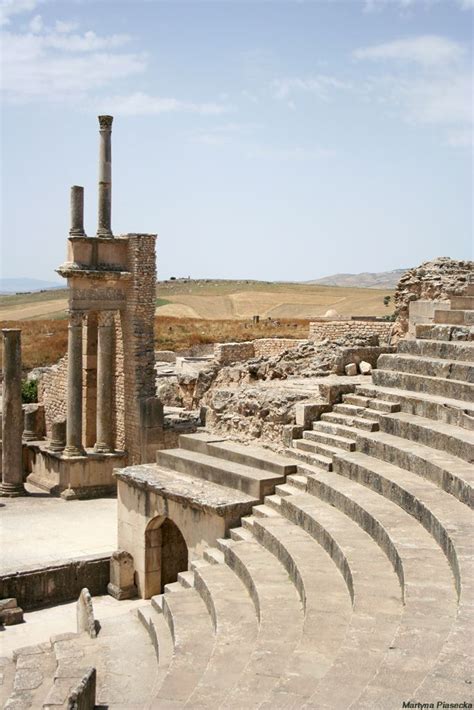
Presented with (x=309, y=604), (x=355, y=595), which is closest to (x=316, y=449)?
(x=309, y=604)

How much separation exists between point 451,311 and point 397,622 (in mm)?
8106

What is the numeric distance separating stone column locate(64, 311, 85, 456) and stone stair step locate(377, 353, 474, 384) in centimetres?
830

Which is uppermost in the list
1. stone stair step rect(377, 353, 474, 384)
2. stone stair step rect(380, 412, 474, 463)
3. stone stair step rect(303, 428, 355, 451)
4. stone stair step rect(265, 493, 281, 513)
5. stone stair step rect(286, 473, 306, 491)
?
stone stair step rect(377, 353, 474, 384)

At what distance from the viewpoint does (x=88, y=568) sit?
555 inches

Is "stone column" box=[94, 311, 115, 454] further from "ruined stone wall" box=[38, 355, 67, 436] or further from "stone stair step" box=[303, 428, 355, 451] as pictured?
"stone stair step" box=[303, 428, 355, 451]

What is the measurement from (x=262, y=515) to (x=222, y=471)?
4.83ft

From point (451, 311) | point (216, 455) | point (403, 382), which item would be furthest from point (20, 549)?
point (451, 311)

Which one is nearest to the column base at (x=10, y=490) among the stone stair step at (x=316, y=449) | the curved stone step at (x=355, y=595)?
the stone stair step at (x=316, y=449)

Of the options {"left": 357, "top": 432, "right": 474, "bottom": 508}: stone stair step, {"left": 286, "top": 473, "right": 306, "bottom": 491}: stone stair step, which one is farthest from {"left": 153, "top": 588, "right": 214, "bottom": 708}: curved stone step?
{"left": 357, "top": 432, "right": 474, "bottom": 508}: stone stair step

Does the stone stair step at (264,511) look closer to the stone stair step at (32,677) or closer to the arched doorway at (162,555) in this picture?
the arched doorway at (162,555)

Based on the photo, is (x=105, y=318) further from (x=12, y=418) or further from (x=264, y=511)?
(x=264, y=511)

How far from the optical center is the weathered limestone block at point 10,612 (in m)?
→ 12.6

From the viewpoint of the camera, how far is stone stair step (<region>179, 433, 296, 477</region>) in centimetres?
1234

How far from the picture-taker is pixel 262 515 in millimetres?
11453
